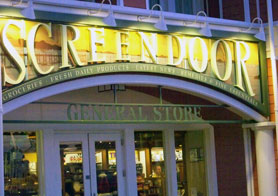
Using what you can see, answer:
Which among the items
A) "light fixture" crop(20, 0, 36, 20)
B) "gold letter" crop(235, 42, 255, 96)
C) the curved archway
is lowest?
the curved archway

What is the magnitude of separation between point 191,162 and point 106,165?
7.79 feet

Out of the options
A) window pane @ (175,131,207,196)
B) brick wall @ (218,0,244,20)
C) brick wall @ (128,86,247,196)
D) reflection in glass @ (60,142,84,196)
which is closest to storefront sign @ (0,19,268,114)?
brick wall @ (218,0,244,20)

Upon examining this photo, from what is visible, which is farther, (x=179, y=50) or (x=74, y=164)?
(x=74, y=164)

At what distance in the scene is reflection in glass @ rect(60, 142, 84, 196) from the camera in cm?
1254

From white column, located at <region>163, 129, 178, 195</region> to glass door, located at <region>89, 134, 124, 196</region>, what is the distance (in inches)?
50.1

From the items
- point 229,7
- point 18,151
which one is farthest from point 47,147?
point 229,7

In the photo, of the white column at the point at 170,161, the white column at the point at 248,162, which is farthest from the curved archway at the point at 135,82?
the white column at the point at 170,161

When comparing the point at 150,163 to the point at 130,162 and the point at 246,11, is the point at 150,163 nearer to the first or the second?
the point at 130,162

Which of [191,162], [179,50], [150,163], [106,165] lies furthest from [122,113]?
[191,162]

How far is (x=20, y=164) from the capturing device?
12031mm

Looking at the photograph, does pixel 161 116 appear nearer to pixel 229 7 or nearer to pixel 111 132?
pixel 111 132

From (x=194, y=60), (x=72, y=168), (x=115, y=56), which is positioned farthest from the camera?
(x=72, y=168)

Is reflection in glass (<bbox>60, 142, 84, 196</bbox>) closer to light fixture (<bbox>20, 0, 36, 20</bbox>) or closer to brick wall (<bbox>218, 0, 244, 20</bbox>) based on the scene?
light fixture (<bbox>20, 0, 36, 20</bbox>)

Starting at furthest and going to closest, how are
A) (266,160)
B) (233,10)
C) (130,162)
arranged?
(233,10)
(130,162)
(266,160)
